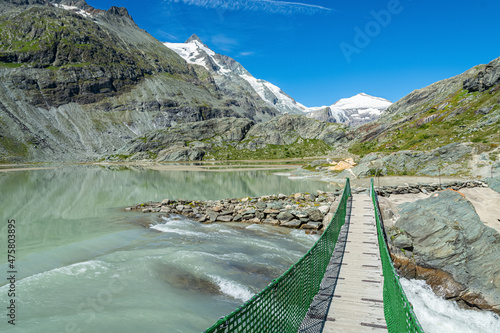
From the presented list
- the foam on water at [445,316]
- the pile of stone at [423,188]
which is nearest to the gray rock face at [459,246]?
the foam on water at [445,316]

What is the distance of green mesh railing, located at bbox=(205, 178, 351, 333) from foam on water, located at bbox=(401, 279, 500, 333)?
231 inches

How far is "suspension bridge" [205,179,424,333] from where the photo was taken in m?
6.64

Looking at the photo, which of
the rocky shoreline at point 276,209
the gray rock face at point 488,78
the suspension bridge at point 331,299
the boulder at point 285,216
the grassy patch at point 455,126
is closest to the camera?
the suspension bridge at point 331,299

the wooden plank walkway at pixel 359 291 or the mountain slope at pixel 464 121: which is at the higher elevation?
the mountain slope at pixel 464 121

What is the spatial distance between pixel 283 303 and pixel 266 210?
74.6ft

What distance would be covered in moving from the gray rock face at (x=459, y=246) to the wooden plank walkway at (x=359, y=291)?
3.28 metres

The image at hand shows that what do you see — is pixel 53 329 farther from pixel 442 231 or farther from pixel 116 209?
pixel 116 209

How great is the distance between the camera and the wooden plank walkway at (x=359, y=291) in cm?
869

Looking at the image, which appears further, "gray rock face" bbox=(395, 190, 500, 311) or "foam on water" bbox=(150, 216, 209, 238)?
"foam on water" bbox=(150, 216, 209, 238)

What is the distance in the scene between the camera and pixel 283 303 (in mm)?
7789

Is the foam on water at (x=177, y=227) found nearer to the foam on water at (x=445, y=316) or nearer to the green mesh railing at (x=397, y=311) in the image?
the foam on water at (x=445, y=316)

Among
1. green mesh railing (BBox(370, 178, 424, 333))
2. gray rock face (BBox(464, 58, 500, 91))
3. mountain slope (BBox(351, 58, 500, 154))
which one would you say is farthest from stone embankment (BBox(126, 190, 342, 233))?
gray rock face (BBox(464, 58, 500, 91))

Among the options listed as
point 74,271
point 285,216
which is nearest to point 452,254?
point 285,216

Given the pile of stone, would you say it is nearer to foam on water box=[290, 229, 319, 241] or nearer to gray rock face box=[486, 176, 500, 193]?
gray rock face box=[486, 176, 500, 193]
